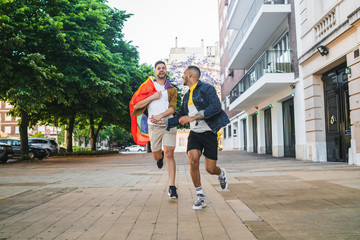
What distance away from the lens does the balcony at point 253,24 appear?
631 inches

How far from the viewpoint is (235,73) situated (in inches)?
1208

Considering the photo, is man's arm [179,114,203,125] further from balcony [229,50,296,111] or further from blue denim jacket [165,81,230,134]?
balcony [229,50,296,111]

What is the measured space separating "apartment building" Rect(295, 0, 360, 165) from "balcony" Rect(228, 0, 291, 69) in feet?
4.41

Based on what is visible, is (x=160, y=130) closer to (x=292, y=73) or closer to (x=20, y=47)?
(x=292, y=73)

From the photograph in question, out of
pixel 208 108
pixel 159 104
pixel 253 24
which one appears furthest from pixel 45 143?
pixel 208 108

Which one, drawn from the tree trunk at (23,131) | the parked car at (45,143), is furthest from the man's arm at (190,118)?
the parked car at (45,143)

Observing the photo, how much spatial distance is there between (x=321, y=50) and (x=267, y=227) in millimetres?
10131

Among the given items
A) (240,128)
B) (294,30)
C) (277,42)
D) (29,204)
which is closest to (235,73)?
(240,128)

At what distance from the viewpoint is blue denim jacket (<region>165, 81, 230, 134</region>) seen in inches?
173

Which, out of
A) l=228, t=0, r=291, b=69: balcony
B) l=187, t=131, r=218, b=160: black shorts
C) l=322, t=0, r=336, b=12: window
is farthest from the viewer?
l=228, t=0, r=291, b=69: balcony

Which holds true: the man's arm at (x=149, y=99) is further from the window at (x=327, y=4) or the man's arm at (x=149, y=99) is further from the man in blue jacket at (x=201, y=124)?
the window at (x=327, y=4)

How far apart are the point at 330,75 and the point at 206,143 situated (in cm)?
981

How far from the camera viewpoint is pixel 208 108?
14.4 ft

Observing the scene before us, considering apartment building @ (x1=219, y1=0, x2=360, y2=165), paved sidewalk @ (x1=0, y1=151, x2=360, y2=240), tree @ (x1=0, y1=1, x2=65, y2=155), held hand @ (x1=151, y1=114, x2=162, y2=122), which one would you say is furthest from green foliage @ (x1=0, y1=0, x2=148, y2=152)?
held hand @ (x1=151, y1=114, x2=162, y2=122)
